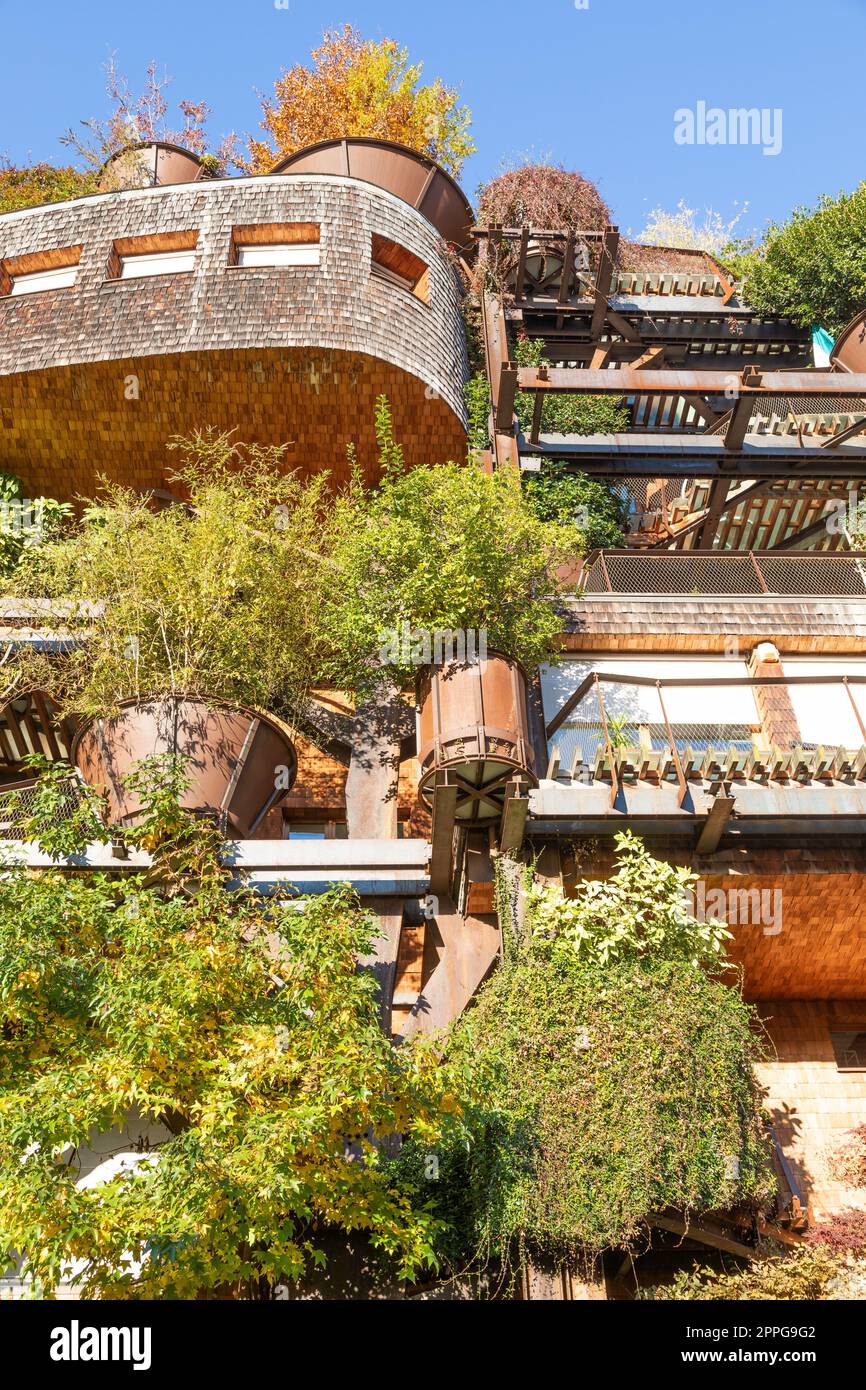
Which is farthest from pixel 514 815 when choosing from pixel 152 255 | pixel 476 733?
pixel 152 255

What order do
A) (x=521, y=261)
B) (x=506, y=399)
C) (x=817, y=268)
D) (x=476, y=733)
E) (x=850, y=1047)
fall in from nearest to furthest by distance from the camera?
(x=476, y=733) < (x=850, y=1047) < (x=506, y=399) < (x=521, y=261) < (x=817, y=268)

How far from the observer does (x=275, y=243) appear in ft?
53.0

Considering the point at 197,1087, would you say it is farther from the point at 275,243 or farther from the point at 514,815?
the point at 275,243

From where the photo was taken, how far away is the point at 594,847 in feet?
35.4

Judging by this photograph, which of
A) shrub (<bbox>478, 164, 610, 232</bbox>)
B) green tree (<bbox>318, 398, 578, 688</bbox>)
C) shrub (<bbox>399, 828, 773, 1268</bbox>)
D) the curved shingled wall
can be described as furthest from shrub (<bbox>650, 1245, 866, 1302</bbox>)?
shrub (<bbox>478, 164, 610, 232</bbox>)

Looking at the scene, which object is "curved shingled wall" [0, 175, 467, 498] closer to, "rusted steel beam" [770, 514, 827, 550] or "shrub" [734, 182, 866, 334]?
"rusted steel beam" [770, 514, 827, 550]

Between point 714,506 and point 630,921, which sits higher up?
point 714,506

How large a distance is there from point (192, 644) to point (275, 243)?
7.74 m

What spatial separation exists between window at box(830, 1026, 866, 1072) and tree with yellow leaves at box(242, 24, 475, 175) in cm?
2116

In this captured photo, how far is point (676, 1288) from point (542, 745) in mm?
5410

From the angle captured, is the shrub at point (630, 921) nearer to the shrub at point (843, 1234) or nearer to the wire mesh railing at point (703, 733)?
the wire mesh railing at point (703, 733)

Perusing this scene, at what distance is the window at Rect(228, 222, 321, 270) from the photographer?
631 inches

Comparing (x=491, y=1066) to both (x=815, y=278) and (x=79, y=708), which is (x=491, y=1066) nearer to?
(x=79, y=708)
